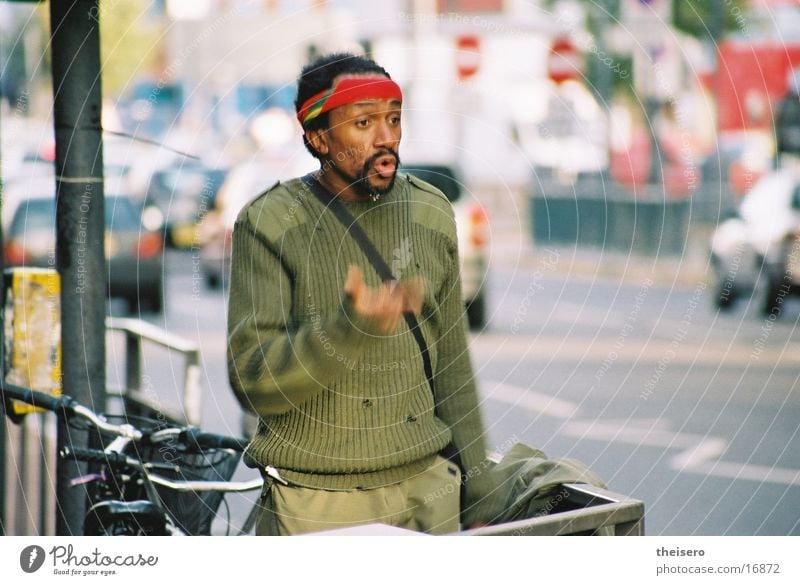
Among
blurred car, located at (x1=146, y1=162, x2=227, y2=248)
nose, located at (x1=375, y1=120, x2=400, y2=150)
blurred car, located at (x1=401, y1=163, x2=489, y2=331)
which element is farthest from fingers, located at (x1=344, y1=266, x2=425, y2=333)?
blurred car, located at (x1=146, y1=162, x2=227, y2=248)

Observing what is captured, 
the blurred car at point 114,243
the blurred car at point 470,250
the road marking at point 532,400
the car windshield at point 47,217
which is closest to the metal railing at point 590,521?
the road marking at point 532,400

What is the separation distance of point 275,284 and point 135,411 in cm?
292

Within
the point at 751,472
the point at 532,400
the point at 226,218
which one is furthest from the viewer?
the point at 226,218

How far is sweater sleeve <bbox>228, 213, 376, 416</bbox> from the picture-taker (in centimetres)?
269

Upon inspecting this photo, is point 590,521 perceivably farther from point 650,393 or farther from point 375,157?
point 650,393

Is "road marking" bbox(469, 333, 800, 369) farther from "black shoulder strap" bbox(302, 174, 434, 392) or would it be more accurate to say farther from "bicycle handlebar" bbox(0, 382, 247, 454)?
"black shoulder strap" bbox(302, 174, 434, 392)

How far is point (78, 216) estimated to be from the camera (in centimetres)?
384

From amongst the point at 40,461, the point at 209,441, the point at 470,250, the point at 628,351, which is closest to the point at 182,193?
the point at 470,250

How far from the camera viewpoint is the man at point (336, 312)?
9.26ft

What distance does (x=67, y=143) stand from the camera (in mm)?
3811

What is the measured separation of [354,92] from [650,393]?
7.98 m

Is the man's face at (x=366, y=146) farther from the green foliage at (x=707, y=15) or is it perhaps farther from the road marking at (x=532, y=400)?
the green foliage at (x=707, y=15)

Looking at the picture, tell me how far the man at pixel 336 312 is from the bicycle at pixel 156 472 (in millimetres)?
451
